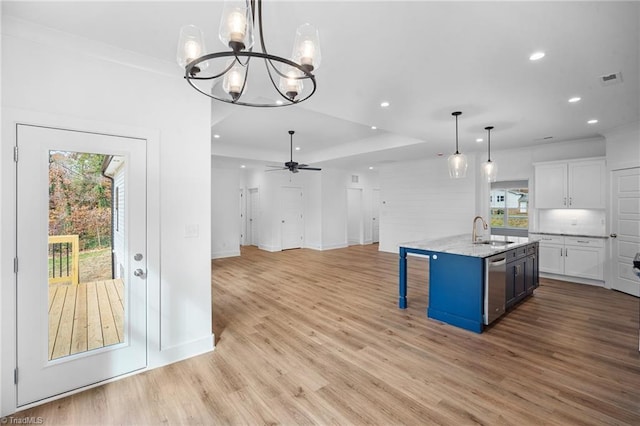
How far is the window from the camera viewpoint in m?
8.56

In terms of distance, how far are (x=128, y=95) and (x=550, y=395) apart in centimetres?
409

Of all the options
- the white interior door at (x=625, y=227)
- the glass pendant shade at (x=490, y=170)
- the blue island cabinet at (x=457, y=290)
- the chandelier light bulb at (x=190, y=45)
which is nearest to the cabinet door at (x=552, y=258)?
the white interior door at (x=625, y=227)

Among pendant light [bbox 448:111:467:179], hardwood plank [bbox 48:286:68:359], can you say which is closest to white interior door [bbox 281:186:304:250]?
pendant light [bbox 448:111:467:179]

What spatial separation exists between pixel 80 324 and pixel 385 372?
8.18ft

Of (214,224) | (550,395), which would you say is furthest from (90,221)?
(214,224)

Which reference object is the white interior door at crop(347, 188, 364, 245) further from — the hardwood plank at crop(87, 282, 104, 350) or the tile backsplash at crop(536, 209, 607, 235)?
the hardwood plank at crop(87, 282, 104, 350)

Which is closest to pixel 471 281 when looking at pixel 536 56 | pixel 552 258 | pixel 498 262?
pixel 498 262

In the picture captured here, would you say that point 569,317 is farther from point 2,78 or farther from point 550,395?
point 2,78

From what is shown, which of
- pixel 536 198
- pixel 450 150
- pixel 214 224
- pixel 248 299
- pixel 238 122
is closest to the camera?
pixel 248 299

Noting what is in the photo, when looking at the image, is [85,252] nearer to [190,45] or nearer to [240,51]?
[190,45]

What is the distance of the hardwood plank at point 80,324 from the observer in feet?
7.47

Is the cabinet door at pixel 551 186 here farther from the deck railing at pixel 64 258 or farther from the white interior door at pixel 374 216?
the deck railing at pixel 64 258

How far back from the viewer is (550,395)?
2.23 meters

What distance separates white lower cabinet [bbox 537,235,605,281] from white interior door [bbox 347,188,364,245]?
5755 millimetres
